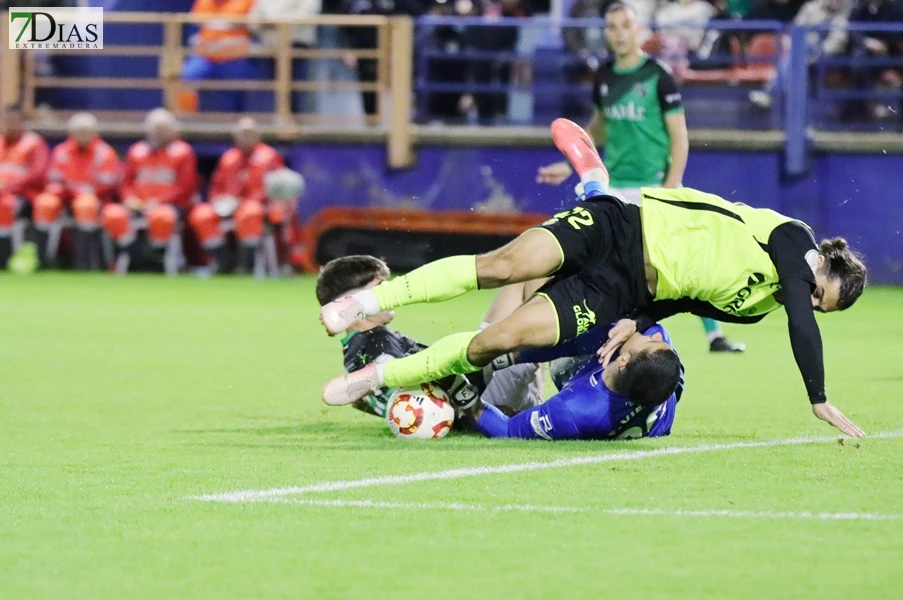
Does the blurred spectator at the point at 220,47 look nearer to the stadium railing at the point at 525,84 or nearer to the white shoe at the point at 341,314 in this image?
the stadium railing at the point at 525,84

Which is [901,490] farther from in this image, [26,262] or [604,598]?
[26,262]

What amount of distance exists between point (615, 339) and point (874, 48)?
12565 millimetres

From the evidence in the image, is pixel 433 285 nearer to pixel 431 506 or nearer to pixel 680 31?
pixel 431 506

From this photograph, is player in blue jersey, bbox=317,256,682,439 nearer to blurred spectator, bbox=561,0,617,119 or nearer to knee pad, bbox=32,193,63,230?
blurred spectator, bbox=561,0,617,119

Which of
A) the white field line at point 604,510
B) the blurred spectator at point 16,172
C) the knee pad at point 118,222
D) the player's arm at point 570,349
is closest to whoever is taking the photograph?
the white field line at point 604,510

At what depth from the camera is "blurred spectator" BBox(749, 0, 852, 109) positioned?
19.2 m

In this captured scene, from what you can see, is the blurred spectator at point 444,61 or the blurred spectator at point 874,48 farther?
the blurred spectator at point 444,61

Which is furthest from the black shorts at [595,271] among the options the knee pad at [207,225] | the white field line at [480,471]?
the knee pad at [207,225]

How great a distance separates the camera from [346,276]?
8.02 m

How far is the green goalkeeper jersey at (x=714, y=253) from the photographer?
7371 millimetres

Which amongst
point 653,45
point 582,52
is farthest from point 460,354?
point 582,52

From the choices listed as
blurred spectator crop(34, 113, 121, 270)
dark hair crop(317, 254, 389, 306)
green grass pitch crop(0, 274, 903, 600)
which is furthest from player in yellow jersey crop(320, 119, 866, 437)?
blurred spectator crop(34, 113, 121, 270)

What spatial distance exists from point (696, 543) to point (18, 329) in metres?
9.47

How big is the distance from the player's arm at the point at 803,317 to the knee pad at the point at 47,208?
1457 centimetres
